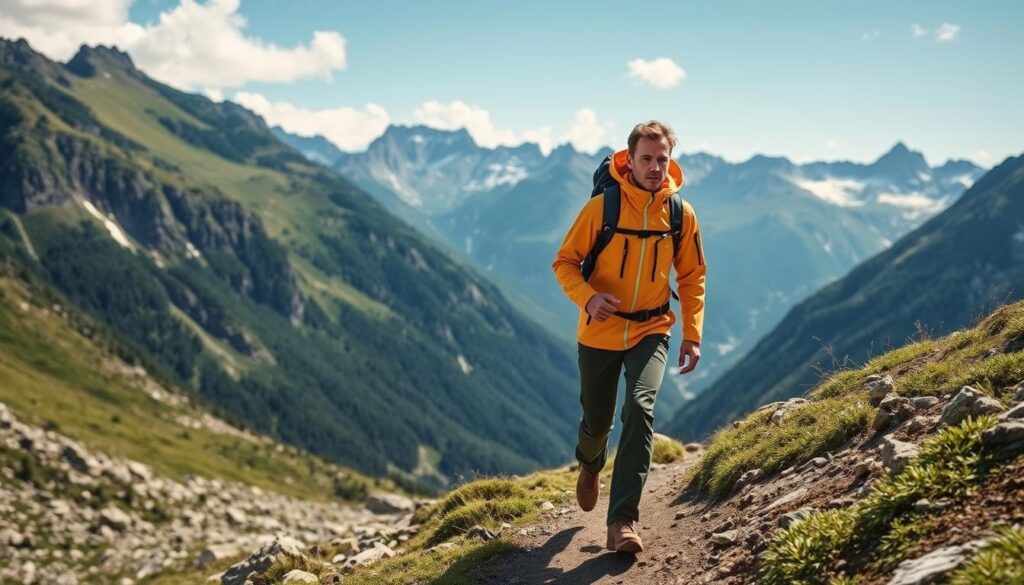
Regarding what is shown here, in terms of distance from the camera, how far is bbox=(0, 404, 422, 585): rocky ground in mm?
49906

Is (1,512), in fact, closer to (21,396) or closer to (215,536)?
(215,536)

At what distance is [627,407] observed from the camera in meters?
9.63

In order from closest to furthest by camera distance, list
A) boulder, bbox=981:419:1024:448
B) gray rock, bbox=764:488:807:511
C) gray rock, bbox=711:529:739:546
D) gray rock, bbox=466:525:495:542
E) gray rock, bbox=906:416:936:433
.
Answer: boulder, bbox=981:419:1024:448
gray rock, bbox=906:416:936:433
gray rock, bbox=711:529:739:546
gray rock, bbox=764:488:807:511
gray rock, bbox=466:525:495:542

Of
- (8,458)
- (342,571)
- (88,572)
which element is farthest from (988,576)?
(8,458)

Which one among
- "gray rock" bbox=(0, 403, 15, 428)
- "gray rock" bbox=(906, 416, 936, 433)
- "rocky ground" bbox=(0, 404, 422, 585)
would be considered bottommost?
"rocky ground" bbox=(0, 404, 422, 585)

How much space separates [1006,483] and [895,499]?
895 mm

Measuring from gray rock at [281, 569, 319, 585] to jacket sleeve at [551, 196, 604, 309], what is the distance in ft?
23.7

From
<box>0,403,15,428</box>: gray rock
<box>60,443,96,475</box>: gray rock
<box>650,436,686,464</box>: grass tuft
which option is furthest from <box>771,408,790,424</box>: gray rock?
<box>0,403,15,428</box>: gray rock

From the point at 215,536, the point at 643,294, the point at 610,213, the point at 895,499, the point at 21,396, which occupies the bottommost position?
the point at 215,536

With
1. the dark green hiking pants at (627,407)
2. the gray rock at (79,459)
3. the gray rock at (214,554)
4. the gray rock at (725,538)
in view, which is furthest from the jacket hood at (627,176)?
the gray rock at (79,459)

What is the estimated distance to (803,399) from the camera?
45.9 ft

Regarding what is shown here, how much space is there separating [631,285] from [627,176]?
1.44 m

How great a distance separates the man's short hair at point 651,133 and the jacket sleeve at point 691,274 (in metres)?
0.98

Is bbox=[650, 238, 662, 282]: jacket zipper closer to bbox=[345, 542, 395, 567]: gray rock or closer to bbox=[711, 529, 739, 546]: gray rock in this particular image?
bbox=[711, 529, 739, 546]: gray rock
